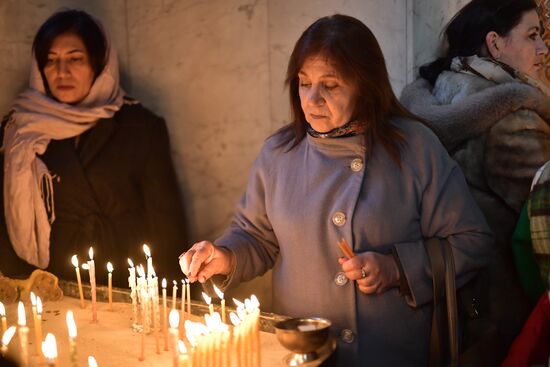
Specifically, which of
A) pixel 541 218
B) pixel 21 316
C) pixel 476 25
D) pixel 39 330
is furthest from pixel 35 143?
pixel 541 218

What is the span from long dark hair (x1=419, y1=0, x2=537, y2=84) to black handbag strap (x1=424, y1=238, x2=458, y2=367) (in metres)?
1.14

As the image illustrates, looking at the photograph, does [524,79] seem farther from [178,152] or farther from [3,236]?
[3,236]

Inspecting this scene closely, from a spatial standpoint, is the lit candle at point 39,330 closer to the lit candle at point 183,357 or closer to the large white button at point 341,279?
the lit candle at point 183,357

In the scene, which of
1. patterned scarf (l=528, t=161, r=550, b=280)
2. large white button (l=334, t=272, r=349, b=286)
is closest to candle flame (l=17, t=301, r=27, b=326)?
A: large white button (l=334, t=272, r=349, b=286)

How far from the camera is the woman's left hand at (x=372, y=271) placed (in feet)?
7.43

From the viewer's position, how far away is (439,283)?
230 cm

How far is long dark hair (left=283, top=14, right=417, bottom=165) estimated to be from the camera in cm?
237

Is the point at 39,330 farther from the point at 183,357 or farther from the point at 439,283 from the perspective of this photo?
the point at 439,283

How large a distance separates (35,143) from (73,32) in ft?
2.21

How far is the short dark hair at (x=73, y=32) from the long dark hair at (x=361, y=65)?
1782 mm

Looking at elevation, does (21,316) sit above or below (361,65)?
below

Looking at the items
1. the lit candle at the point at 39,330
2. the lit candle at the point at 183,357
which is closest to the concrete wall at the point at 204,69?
the lit candle at the point at 39,330

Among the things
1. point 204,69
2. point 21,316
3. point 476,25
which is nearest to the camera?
point 21,316

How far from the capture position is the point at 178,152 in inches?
171
